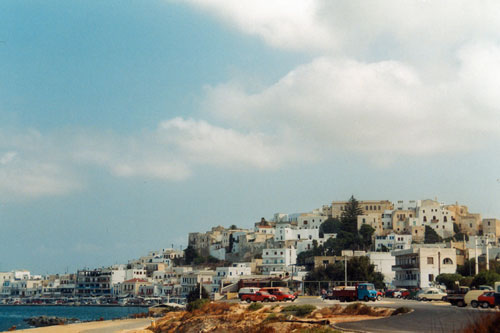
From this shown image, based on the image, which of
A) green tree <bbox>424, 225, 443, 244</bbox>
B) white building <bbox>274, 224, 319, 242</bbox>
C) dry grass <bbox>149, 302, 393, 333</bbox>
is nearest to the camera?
dry grass <bbox>149, 302, 393, 333</bbox>

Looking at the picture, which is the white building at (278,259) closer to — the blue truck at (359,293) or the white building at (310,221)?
the white building at (310,221)

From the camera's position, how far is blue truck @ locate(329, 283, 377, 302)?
3753 cm

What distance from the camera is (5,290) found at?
17375cm

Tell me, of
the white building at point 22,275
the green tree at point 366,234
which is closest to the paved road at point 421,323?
the green tree at point 366,234

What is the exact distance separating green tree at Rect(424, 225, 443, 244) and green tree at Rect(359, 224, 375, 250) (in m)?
10.5

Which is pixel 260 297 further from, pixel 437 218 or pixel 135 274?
pixel 135 274

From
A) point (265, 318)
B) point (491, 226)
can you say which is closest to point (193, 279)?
point (491, 226)

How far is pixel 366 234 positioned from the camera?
406ft

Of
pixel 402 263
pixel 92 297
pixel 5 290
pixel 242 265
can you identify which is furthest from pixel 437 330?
pixel 5 290

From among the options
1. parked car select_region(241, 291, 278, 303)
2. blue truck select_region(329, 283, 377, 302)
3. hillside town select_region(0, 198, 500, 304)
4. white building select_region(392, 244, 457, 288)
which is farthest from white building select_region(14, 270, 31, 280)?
blue truck select_region(329, 283, 377, 302)

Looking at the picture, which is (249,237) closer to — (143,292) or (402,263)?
(143,292)

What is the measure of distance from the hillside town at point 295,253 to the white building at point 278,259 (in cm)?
18

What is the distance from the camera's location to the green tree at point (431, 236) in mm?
119075

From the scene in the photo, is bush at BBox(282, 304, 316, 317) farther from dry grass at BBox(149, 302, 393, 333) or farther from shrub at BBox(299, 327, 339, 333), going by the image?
shrub at BBox(299, 327, 339, 333)
